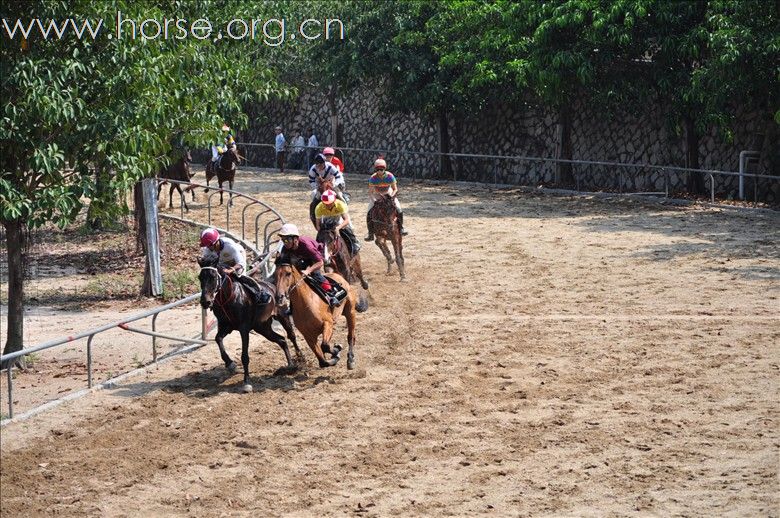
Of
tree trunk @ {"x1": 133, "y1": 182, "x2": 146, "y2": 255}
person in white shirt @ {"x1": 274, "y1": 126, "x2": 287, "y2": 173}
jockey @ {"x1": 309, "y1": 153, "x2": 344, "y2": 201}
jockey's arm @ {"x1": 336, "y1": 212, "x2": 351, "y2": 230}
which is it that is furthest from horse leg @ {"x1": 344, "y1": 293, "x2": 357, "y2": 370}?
person in white shirt @ {"x1": 274, "y1": 126, "x2": 287, "y2": 173}

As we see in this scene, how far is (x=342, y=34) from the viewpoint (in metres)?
37.6

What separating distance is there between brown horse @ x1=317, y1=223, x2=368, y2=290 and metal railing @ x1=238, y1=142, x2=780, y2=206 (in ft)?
43.6

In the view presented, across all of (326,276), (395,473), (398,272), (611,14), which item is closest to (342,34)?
(611,14)

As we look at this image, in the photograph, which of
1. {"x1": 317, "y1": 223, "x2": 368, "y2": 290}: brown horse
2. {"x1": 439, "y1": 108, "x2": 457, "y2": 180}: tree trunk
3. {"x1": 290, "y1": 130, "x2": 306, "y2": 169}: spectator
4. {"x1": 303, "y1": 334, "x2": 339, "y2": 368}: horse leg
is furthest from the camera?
{"x1": 290, "y1": 130, "x2": 306, "y2": 169}: spectator

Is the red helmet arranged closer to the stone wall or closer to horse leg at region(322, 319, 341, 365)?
horse leg at region(322, 319, 341, 365)

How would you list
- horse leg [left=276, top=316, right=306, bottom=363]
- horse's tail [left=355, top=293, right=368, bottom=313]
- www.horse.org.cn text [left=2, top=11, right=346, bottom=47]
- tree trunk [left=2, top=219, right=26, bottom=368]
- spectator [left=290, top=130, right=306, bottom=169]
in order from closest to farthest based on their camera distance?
www.horse.org.cn text [left=2, top=11, right=346, bottom=47], horse leg [left=276, top=316, right=306, bottom=363], tree trunk [left=2, top=219, right=26, bottom=368], horse's tail [left=355, top=293, right=368, bottom=313], spectator [left=290, top=130, right=306, bottom=169]

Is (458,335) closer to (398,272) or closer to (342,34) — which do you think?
(398,272)

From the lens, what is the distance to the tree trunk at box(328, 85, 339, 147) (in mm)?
42906

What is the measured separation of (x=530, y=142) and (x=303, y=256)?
2294cm

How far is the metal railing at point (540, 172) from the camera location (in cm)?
3113

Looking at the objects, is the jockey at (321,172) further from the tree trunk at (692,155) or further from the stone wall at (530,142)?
the tree trunk at (692,155)

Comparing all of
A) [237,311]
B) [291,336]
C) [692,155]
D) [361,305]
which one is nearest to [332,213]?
[361,305]

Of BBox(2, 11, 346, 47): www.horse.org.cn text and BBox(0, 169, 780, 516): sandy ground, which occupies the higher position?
BBox(2, 11, 346, 47): www.horse.org.cn text

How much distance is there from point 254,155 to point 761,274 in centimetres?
2915
